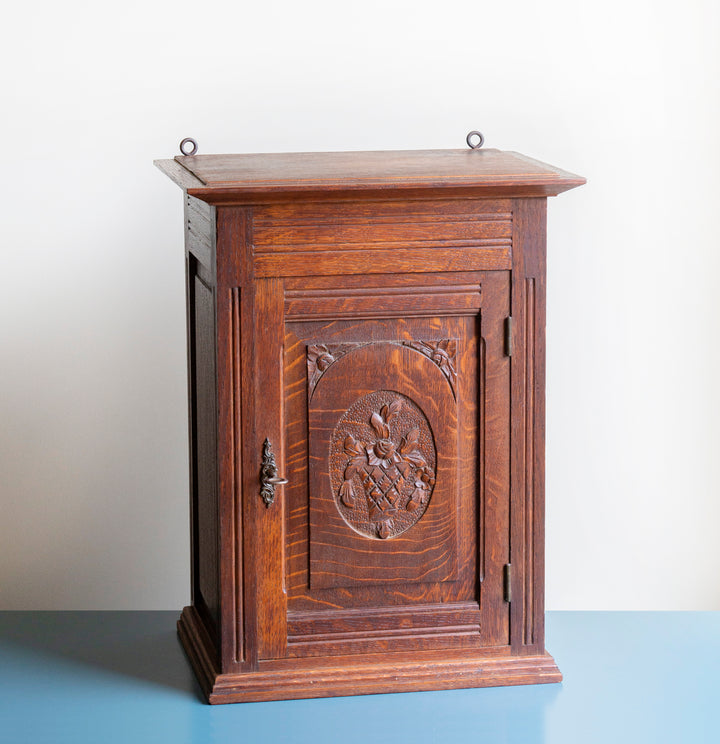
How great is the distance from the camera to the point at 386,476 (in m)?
2.22

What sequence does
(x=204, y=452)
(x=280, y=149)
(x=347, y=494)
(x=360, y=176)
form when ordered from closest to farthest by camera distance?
(x=360, y=176) → (x=347, y=494) → (x=204, y=452) → (x=280, y=149)

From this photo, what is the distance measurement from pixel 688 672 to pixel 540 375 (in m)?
0.64

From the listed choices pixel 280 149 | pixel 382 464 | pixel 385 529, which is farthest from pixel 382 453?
pixel 280 149

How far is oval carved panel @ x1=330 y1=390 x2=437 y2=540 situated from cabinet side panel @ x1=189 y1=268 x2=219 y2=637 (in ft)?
0.74

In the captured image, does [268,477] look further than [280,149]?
No

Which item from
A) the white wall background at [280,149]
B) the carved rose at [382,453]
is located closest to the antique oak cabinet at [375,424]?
the carved rose at [382,453]

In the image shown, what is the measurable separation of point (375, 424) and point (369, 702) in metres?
0.48

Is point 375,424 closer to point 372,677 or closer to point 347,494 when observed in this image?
point 347,494

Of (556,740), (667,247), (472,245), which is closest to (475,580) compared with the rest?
(556,740)

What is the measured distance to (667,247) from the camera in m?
2.88

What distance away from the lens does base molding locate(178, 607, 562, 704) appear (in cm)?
221

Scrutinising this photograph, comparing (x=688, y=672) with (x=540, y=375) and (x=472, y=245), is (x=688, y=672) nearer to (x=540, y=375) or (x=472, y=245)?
(x=540, y=375)

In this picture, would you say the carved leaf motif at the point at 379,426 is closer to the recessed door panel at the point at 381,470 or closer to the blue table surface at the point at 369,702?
the recessed door panel at the point at 381,470

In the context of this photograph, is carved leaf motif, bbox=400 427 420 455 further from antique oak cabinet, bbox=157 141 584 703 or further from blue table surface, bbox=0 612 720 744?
blue table surface, bbox=0 612 720 744
